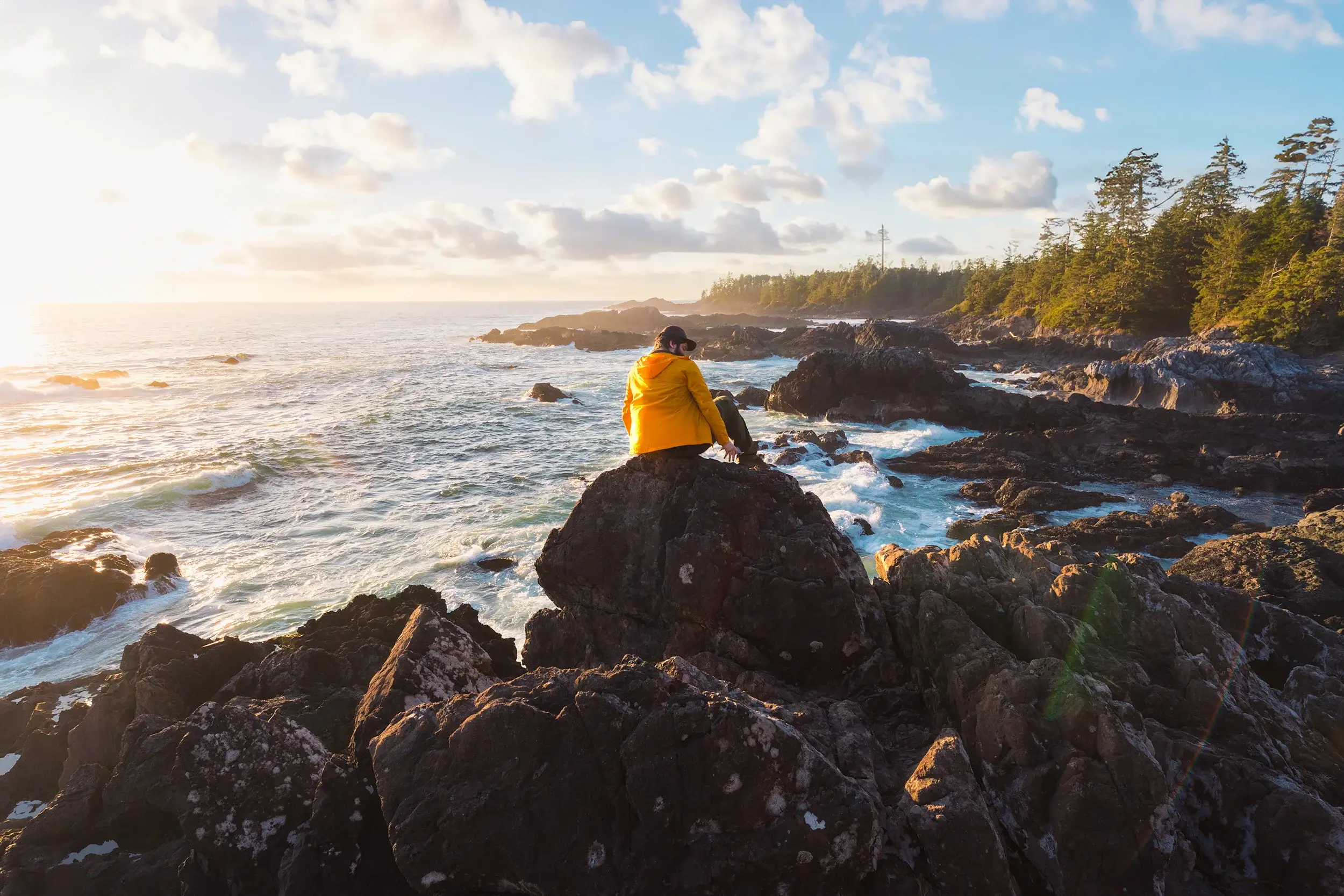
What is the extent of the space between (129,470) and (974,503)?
3100 centimetres

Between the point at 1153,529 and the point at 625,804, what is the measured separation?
55.0ft

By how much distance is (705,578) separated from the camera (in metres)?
6.87

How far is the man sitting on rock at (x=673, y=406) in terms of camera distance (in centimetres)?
712

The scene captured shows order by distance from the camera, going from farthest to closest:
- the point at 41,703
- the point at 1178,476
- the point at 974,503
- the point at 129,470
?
1. the point at 129,470
2. the point at 1178,476
3. the point at 974,503
4. the point at 41,703

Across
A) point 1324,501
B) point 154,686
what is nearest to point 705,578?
point 154,686

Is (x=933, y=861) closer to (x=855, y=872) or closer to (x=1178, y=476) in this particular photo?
(x=855, y=872)

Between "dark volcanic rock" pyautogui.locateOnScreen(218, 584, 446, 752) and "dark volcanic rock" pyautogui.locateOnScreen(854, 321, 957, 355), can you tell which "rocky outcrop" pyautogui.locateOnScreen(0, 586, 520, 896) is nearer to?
"dark volcanic rock" pyautogui.locateOnScreen(218, 584, 446, 752)

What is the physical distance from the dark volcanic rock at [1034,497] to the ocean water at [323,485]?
1.00 metres

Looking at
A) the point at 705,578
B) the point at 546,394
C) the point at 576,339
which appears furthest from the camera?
the point at 576,339

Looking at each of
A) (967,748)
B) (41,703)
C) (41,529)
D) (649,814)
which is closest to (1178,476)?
(967,748)

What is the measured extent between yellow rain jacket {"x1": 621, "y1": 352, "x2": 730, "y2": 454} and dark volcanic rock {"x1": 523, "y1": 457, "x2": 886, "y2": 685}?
37cm

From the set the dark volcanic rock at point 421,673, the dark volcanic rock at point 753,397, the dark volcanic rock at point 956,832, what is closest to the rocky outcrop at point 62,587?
the dark volcanic rock at point 421,673

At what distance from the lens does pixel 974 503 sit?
1909 cm

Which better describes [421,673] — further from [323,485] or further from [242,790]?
[323,485]
